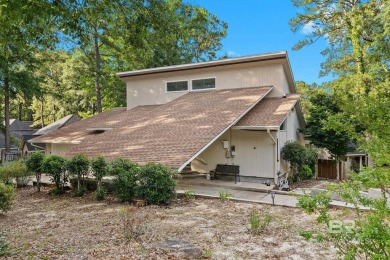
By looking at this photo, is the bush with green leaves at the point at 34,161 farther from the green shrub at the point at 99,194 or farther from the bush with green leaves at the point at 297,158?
the bush with green leaves at the point at 297,158

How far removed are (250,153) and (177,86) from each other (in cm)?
733

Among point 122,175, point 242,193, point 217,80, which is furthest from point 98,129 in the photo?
point 242,193

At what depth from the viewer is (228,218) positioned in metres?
6.96

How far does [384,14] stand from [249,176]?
Result: 404 inches

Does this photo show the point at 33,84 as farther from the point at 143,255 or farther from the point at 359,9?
the point at 359,9

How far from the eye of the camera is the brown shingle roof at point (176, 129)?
952cm

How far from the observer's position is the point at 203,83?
1653 cm

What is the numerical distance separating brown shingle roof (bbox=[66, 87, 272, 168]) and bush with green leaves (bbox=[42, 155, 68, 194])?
1133 millimetres

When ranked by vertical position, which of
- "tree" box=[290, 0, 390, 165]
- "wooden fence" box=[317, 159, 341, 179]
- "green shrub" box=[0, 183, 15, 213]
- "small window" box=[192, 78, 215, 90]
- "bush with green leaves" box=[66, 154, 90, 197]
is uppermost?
"tree" box=[290, 0, 390, 165]

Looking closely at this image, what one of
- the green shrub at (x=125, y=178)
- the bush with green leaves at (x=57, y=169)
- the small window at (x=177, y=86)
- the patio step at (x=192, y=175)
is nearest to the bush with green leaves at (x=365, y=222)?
the green shrub at (x=125, y=178)

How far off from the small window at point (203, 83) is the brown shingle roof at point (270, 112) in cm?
341

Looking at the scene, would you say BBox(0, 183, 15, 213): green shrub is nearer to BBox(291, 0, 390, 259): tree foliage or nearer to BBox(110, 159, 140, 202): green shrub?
BBox(110, 159, 140, 202): green shrub

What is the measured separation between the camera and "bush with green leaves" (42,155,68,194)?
31.2 feet

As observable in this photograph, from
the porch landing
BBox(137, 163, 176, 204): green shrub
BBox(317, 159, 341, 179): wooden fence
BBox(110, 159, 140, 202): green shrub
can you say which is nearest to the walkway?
the porch landing
